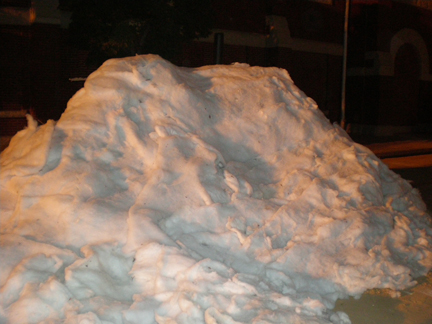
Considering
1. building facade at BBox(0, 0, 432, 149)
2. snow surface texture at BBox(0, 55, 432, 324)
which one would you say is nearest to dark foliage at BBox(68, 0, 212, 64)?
building facade at BBox(0, 0, 432, 149)

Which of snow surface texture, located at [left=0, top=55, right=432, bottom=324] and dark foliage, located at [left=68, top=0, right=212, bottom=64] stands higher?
dark foliage, located at [left=68, top=0, right=212, bottom=64]

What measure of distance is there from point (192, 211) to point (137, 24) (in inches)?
323

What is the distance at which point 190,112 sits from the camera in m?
4.69

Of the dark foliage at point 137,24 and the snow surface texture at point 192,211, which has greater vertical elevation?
the dark foliage at point 137,24

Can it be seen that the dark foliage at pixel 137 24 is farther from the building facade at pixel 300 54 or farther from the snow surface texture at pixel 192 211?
the snow surface texture at pixel 192 211

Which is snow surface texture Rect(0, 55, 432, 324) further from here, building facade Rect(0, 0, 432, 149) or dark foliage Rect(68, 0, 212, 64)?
building facade Rect(0, 0, 432, 149)

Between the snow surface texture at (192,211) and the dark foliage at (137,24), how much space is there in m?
6.08

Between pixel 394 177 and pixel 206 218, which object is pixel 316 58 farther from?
pixel 206 218

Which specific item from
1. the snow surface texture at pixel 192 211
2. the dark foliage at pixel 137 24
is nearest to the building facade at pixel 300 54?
Result: the dark foliage at pixel 137 24

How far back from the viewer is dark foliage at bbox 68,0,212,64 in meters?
10.6

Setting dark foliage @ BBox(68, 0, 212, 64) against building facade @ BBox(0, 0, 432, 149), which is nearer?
dark foliage @ BBox(68, 0, 212, 64)

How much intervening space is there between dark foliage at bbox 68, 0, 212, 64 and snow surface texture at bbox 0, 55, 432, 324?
6083 millimetres

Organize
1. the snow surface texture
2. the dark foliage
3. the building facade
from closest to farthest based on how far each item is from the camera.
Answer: the snow surface texture
the dark foliage
the building facade

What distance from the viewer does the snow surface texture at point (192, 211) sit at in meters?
3.18
